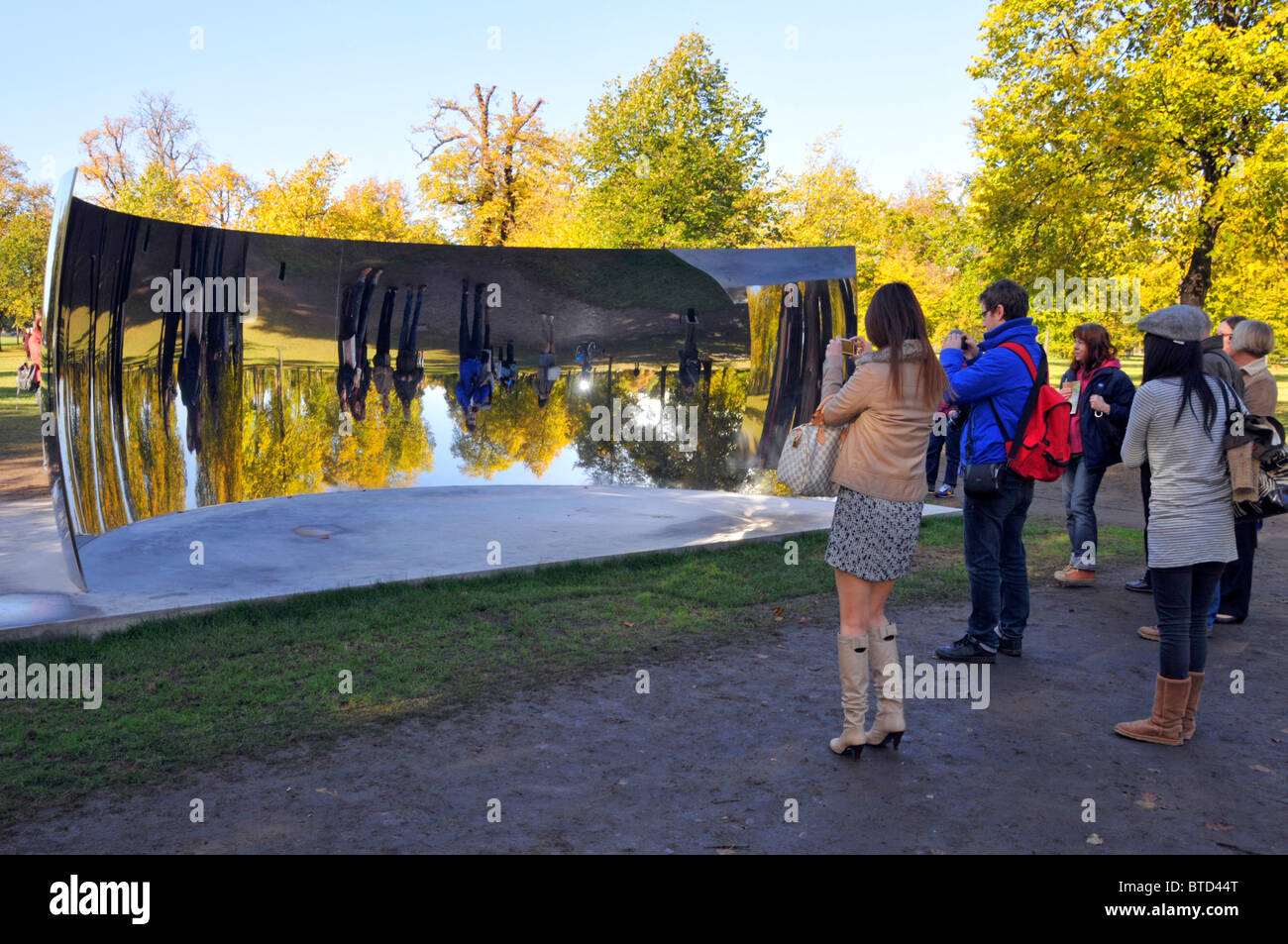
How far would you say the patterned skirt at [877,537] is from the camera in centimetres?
457

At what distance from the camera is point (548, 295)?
38.1ft

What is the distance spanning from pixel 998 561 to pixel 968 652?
0.60 meters

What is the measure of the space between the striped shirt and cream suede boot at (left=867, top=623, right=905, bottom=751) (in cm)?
134

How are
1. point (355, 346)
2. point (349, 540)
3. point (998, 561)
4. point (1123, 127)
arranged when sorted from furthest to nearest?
1. point (1123, 127)
2. point (355, 346)
3. point (349, 540)
4. point (998, 561)

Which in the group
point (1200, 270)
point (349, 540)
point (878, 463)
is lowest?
point (349, 540)

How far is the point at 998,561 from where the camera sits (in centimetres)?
620

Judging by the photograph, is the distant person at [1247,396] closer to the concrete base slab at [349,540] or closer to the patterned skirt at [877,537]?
the patterned skirt at [877,537]

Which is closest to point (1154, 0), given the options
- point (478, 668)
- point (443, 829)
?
point (478, 668)

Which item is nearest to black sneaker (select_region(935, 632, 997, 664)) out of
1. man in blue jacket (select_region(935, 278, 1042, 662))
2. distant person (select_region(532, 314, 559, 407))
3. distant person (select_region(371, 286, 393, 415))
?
man in blue jacket (select_region(935, 278, 1042, 662))

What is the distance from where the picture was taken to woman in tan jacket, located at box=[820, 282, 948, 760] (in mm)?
4574

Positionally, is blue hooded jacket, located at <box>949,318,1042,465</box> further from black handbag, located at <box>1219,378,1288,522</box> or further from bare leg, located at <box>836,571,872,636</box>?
bare leg, located at <box>836,571,872,636</box>

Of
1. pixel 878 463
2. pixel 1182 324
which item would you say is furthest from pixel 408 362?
pixel 1182 324

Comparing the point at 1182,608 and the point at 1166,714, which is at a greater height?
the point at 1182,608

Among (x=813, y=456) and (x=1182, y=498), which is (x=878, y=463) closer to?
(x=813, y=456)
